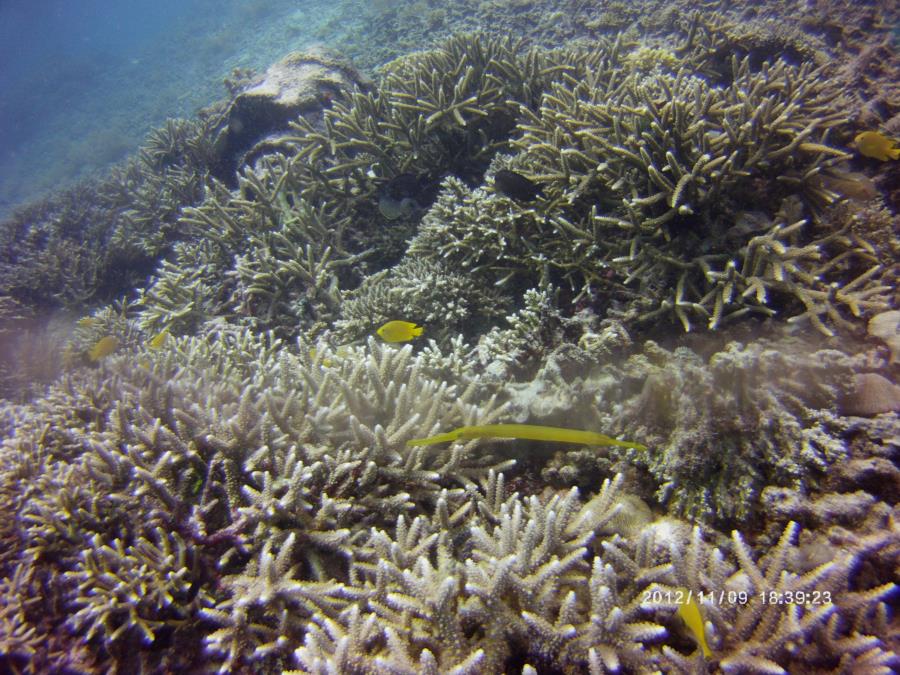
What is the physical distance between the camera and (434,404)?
2963 millimetres

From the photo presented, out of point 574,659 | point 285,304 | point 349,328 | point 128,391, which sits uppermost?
point 285,304

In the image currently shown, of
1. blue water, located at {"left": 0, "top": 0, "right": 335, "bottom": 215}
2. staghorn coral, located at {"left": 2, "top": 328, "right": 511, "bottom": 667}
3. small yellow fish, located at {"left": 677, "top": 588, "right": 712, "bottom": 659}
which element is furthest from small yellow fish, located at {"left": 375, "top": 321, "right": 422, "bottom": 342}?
blue water, located at {"left": 0, "top": 0, "right": 335, "bottom": 215}

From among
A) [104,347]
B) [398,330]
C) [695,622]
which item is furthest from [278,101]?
[695,622]

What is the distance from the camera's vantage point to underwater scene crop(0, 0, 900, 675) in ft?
6.53

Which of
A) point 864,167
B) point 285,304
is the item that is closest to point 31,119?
point 285,304

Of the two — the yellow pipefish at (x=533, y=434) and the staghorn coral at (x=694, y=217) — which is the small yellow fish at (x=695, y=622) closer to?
the yellow pipefish at (x=533, y=434)

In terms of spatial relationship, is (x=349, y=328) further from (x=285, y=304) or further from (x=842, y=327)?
(x=842, y=327)

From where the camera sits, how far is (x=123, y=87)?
91.0 ft

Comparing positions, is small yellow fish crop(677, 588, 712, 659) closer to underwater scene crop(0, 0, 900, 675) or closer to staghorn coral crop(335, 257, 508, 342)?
underwater scene crop(0, 0, 900, 675)

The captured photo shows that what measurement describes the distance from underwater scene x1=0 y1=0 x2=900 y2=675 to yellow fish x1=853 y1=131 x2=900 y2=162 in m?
0.02

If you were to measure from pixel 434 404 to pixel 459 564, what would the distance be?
1.03 meters

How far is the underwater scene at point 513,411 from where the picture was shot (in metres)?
1.99

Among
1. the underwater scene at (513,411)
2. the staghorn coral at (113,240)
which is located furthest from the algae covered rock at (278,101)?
the underwater scene at (513,411)

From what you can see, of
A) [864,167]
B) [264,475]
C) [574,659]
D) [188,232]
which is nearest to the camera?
[574,659]
